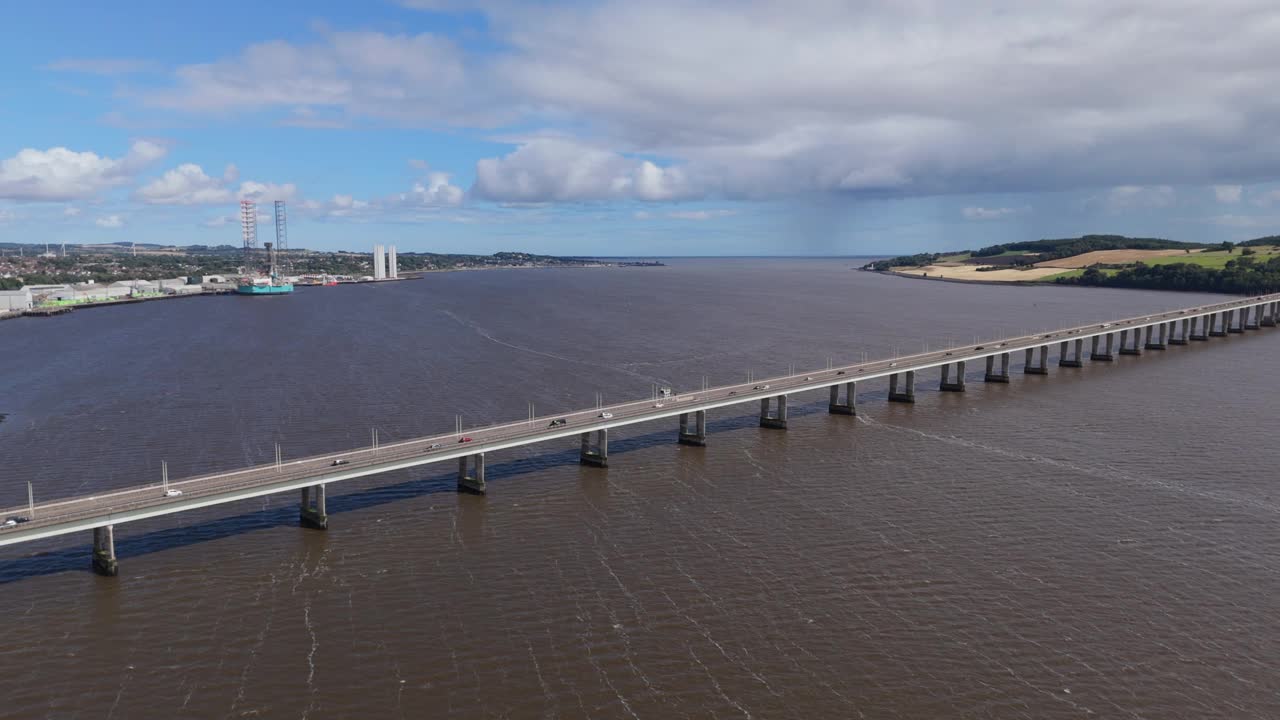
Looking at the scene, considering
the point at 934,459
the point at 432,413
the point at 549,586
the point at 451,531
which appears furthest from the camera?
the point at 432,413

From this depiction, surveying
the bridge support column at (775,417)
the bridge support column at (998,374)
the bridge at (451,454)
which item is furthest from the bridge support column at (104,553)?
the bridge support column at (998,374)

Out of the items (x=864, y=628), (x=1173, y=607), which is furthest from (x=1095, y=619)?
(x=864, y=628)

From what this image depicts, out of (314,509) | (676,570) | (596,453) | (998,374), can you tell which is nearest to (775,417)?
(596,453)

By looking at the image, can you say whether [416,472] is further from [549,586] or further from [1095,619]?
[1095,619]

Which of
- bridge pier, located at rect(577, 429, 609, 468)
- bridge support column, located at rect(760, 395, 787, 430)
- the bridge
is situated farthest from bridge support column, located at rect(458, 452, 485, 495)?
bridge support column, located at rect(760, 395, 787, 430)

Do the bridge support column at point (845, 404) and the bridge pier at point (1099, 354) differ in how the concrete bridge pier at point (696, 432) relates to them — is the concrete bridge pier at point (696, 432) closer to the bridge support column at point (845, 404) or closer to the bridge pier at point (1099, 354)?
the bridge support column at point (845, 404)

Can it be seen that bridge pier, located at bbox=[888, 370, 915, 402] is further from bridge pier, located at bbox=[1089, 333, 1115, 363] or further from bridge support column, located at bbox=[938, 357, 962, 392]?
bridge pier, located at bbox=[1089, 333, 1115, 363]
